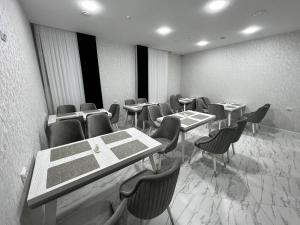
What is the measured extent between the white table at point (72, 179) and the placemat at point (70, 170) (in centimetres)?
3

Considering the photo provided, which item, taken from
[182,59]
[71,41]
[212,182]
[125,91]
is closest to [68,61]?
[71,41]

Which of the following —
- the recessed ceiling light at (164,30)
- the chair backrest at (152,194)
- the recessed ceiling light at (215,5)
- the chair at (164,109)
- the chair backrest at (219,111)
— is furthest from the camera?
the chair backrest at (219,111)

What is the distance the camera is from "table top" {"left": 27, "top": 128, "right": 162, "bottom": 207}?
0.88 metres

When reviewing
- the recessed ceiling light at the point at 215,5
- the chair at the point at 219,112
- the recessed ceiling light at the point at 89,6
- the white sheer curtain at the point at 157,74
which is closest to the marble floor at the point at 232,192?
the chair at the point at 219,112

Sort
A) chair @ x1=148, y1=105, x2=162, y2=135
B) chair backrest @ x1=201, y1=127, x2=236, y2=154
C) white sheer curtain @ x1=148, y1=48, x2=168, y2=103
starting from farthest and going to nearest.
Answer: white sheer curtain @ x1=148, y1=48, x2=168, y2=103, chair @ x1=148, y1=105, x2=162, y2=135, chair backrest @ x1=201, y1=127, x2=236, y2=154

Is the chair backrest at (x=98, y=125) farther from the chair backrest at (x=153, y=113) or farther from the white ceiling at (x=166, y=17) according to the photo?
the white ceiling at (x=166, y=17)

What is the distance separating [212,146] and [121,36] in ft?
11.7

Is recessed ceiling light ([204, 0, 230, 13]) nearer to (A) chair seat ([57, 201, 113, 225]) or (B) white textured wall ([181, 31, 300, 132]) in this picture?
(B) white textured wall ([181, 31, 300, 132])

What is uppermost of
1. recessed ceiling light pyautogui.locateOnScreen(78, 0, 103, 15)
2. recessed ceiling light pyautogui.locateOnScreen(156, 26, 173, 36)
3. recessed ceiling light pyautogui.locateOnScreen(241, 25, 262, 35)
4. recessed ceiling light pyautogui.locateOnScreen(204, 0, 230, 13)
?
recessed ceiling light pyautogui.locateOnScreen(156, 26, 173, 36)

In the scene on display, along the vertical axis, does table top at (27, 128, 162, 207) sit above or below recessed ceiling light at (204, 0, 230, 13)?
below

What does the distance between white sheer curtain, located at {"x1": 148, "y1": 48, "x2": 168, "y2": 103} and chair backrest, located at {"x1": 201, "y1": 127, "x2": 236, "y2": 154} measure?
3.64 meters

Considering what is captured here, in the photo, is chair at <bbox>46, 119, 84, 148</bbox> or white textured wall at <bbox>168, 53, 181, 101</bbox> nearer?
chair at <bbox>46, 119, 84, 148</bbox>

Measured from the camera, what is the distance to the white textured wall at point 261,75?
3359 mm

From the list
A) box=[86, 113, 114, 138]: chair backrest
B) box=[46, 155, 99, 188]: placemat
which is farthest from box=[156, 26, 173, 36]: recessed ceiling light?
box=[46, 155, 99, 188]: placemat
